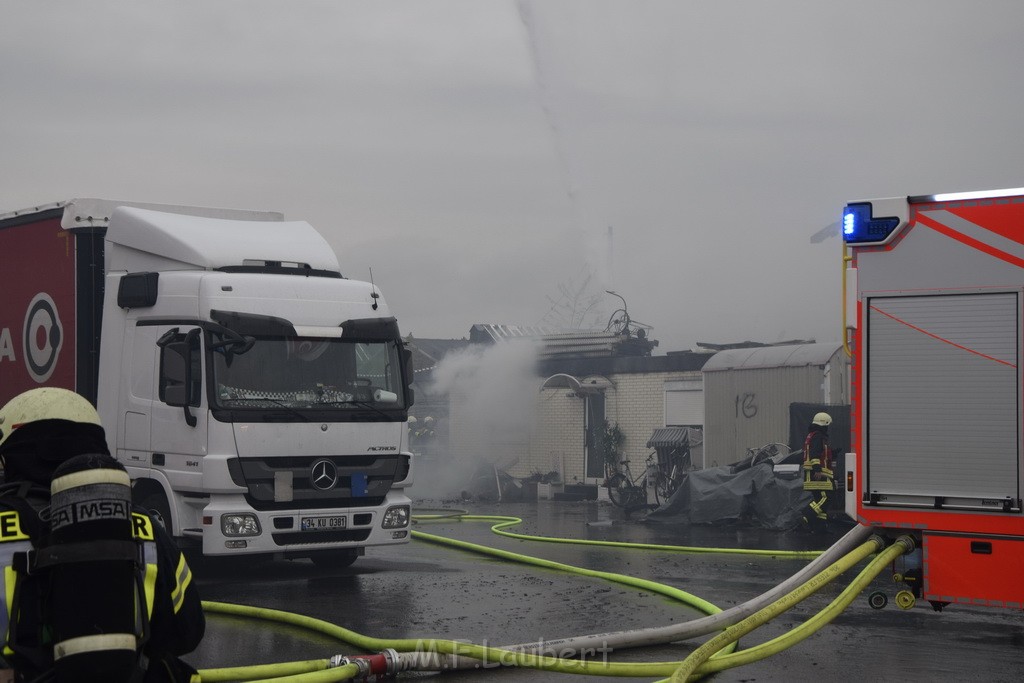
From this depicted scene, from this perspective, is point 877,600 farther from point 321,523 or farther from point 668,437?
point 668,437

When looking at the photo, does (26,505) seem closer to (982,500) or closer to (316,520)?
(982,500)

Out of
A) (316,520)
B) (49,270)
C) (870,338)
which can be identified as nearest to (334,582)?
(316,520)

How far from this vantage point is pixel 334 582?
11.0 m

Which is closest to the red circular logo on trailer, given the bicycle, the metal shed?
the bicycle

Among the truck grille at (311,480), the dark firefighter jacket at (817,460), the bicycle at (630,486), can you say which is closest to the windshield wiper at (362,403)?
the truck grille at (311,480)

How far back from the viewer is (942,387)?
20.6ft

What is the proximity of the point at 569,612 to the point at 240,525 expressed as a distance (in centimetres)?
306

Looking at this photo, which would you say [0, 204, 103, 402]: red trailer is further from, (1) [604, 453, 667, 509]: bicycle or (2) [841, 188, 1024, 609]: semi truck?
(1) [604, 453, 667, 509]: bicycle

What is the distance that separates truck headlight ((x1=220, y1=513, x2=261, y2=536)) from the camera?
385 inches

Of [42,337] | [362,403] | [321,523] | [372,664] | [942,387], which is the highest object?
[42,337]

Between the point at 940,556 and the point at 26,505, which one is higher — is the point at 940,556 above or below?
below

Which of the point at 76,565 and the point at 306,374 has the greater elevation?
the point at 306,374

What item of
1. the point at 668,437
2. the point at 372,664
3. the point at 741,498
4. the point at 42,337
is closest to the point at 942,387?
the point at 372,664

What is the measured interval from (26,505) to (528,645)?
4547 mm
